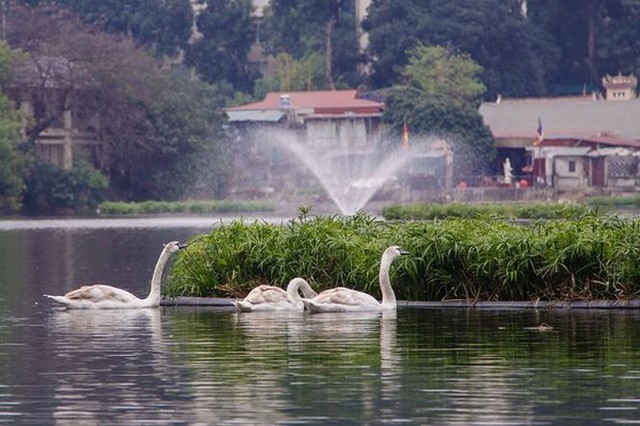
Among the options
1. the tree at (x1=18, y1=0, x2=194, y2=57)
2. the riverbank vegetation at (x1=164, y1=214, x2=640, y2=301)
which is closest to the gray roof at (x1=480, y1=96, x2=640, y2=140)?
the tree at (x1=18, y1=0, x2=194, y2=57)

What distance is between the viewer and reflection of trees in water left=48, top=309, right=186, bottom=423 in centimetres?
1870

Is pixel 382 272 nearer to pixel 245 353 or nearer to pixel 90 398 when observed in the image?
pixel 245 353

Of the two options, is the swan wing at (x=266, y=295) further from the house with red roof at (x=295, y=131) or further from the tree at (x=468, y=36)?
the tree at (x=468, y=36)

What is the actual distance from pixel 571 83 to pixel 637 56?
29.1 ft

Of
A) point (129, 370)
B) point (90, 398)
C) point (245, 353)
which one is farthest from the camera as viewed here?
point (245, 353)

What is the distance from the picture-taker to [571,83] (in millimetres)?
143250

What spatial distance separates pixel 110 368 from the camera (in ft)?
71.6

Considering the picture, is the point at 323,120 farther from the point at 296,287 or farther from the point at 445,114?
the point at 296,287

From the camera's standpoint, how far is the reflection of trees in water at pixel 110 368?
1870 cm

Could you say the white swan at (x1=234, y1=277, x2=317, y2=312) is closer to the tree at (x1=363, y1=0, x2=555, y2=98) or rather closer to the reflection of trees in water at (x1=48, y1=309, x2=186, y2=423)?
the reflection of trees in water at (x1=48, y1=309, x2=186, y2=423)

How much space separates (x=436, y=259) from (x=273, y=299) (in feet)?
7.55

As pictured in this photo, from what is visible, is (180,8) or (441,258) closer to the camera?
(441,258)

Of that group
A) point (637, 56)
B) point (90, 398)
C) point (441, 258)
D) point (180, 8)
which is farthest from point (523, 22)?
point (90, 398)

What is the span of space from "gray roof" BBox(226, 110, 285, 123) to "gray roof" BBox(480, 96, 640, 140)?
11395 mm
